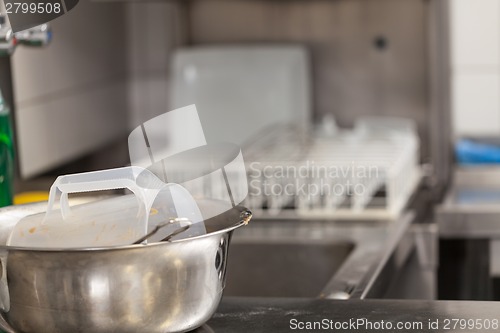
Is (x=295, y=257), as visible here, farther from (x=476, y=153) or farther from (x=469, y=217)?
(x=476, y=153)

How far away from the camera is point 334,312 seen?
0.75m

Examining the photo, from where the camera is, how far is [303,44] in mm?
2135

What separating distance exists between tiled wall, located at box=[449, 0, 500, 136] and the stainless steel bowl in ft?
4.60

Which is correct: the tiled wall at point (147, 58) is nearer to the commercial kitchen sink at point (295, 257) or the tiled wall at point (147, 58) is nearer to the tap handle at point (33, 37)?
the commercial kitchen sink at point (295, 257)

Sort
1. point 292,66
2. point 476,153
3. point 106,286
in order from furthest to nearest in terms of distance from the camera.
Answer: point 292,66 < point 476,153 < point 106,286

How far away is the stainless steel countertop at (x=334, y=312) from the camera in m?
0.72

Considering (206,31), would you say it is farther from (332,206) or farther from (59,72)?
(332,206)

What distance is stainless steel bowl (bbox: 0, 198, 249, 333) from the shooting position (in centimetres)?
63

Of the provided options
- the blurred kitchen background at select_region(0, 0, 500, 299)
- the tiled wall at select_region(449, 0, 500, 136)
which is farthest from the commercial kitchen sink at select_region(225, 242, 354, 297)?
the tiled wall at select_region(449, 0, 500, 136)

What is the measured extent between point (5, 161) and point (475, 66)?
131 centimetres

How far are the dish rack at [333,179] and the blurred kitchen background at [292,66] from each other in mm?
154

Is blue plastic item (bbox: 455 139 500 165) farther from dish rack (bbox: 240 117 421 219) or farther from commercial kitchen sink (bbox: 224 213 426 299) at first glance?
commercial kitchen sink (bbox: 224 213 426 299)

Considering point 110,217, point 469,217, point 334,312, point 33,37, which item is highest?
point 33,37

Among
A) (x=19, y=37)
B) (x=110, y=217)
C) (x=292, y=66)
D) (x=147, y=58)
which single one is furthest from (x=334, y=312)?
(x=147, y=58)
